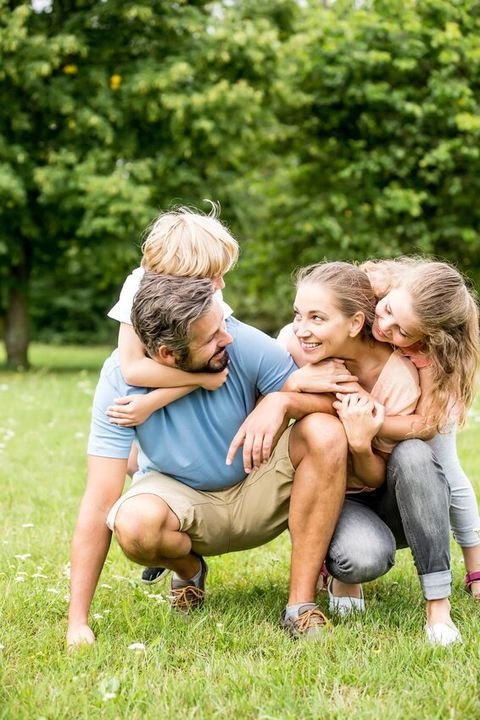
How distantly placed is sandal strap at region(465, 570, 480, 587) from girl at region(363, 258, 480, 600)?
0.66m

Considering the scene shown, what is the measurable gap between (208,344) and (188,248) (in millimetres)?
349

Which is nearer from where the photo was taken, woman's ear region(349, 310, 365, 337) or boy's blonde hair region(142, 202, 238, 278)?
boy's blonde hair region(142, 202, 238, 278)

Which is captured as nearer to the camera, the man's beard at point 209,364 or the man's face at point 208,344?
the man's face at point 208,344

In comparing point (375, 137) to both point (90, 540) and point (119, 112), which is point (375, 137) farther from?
point (90, 540)

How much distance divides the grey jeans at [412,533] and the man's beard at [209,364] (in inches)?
27.2

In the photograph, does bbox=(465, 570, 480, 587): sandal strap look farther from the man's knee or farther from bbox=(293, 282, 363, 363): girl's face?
the man's knee

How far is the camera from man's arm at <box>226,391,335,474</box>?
3.28 m

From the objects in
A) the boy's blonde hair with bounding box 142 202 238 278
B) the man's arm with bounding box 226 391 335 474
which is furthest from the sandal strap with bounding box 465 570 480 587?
the boy's blonde hair with bounding box 142 202 238 278

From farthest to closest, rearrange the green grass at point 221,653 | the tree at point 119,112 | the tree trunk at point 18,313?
the tree trunk at point 18,313 → the tree at point 119,112 → the green grass at point 221,653

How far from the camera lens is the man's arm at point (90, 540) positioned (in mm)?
3250

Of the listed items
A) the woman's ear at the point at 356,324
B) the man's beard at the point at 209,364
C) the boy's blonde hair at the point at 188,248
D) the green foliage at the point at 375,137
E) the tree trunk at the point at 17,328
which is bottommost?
the tree trunk at the point at 17,328

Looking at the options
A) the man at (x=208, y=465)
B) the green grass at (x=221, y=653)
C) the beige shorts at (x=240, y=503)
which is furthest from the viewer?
the beige shorts at (x=240, y=503)

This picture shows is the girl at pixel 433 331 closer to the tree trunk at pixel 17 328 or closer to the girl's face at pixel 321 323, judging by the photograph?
the girl's face at pixel 321 323

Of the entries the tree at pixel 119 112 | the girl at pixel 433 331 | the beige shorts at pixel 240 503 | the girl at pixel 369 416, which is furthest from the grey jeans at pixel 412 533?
the tree at pixel 119 112
